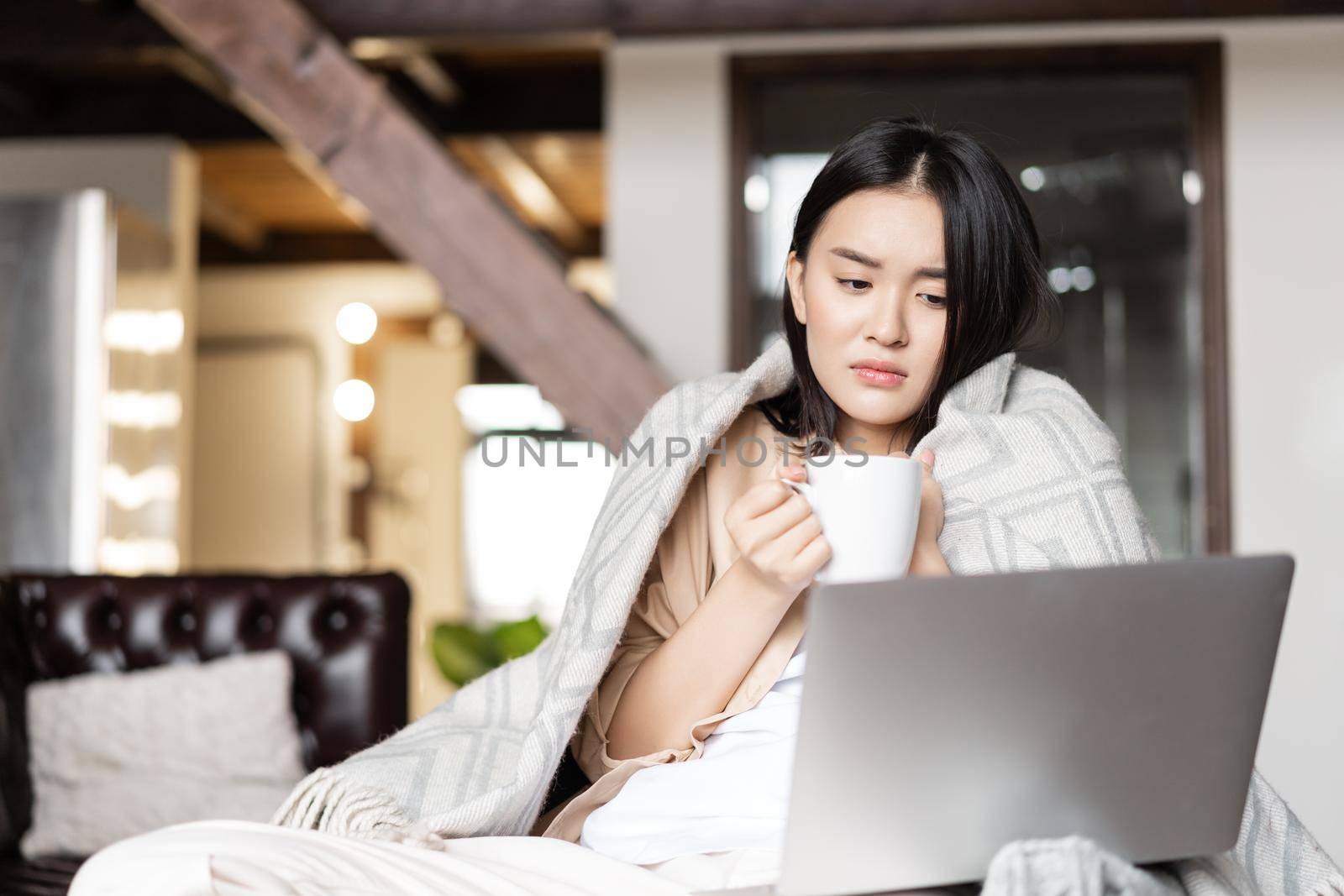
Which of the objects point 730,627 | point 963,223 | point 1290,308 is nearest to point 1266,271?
point 1290,308

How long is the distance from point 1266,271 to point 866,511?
2.66 metres

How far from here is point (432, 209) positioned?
2352 millimetres

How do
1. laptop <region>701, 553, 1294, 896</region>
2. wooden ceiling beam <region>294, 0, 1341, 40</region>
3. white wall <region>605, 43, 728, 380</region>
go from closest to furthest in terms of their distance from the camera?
laptop <region>701, 553, 1294, 896</region>
wooden ceiling beam <region>294, 0, 1341, 40</region>
white wall <region>605, 43, 728, 380</region>

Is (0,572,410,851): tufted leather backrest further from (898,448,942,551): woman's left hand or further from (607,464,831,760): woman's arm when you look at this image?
(898,448,942,551): woman's left hand

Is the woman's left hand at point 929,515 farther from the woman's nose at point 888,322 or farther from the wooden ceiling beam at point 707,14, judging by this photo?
the wooden ceiling beam at point 707,14

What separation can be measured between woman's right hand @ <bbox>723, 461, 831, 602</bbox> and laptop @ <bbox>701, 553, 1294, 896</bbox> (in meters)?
0.18

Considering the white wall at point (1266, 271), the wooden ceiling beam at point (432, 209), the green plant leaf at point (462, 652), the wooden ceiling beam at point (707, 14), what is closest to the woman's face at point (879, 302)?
the wooden ceiling beam at point (432, 209)

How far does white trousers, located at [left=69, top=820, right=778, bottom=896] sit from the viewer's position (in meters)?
0.81

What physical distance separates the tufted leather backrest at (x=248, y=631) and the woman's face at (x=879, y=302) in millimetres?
1270

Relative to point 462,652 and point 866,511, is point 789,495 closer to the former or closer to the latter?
point 866,511

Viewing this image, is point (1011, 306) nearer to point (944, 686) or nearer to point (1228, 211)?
point (944, 686)

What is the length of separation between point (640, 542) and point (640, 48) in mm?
2405

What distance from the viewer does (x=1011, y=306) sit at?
45.6 inches

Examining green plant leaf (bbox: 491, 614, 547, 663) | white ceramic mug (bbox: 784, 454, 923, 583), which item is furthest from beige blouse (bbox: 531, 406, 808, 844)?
green plant leaf (bbox: 491, 614, 547, 663)
